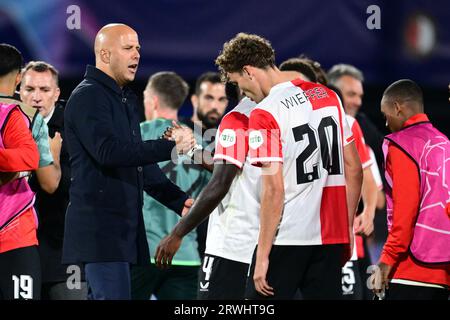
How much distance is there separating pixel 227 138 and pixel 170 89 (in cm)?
250

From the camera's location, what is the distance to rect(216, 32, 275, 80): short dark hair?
16.2 feet

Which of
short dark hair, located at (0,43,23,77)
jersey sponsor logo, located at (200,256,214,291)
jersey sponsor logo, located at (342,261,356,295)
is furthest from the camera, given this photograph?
jersey sponsor logo, located at (342,261,356,295)

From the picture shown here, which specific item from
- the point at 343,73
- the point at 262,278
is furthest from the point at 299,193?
the point at 343,73

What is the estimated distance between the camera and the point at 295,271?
473 cm

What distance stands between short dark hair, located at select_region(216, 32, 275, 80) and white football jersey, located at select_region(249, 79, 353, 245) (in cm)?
19

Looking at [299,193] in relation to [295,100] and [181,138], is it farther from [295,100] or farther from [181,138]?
[181,138]

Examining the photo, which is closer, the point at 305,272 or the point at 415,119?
the point at 305,272

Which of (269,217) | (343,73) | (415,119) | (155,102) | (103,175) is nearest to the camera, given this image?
(269,217)

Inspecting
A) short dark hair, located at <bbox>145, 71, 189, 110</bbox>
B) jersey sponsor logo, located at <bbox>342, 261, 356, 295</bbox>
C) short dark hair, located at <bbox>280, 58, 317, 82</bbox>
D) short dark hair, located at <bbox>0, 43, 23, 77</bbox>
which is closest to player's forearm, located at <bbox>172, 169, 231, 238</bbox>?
short dark hair, located at <bbox>0, 43, 23, 77</bbox>

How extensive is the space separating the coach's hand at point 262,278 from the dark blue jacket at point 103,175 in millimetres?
786

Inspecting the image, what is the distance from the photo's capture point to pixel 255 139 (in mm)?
4680

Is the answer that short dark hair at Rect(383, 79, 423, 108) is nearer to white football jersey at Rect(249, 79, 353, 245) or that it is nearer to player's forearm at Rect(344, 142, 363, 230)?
player's forearm at Rect(344, 142, 363, 230)
